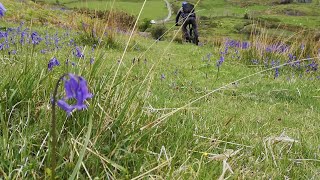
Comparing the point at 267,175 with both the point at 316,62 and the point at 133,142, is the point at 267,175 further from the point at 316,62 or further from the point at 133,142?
the point at 316,62

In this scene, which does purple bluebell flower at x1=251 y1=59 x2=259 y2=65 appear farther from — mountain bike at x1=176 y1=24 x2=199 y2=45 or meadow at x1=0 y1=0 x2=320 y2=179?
mountain bike at x1=176 y1=24 x2=199 y2=45

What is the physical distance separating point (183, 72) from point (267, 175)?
600 centimetres

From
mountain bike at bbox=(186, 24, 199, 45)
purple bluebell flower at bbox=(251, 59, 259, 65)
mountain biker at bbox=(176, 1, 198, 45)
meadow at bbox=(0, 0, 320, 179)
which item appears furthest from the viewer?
mountain bike at bbox=(186, 24, 199, 45)

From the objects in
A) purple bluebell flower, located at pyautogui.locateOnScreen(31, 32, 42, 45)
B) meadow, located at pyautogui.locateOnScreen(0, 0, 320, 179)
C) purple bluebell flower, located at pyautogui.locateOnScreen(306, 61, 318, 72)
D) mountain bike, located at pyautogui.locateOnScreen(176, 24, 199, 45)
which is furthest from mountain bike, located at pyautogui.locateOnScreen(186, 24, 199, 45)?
meadow, located at pyautogui.locateOnScreen(0, 0, 320, 179)

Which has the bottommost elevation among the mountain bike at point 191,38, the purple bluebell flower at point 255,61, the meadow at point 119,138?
the mountain bike at point 191,38

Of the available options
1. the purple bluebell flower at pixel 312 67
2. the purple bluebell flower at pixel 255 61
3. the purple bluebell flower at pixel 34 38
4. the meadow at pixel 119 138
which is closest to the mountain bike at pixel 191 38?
the purple bluebell flower at pixel 255 61

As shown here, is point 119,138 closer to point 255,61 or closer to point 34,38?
point 34,38

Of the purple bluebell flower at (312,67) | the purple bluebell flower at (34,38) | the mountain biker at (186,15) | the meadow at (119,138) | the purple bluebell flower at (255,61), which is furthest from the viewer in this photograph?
the mountain biker at (186,15)

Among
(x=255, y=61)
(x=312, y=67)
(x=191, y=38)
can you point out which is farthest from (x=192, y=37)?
(x=312, y=67)

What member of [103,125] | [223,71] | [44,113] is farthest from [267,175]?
[223,71]

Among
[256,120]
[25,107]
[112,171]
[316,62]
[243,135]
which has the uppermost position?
[25,107]

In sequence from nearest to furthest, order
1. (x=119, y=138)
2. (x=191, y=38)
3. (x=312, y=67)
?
1. (x=119, y=138)
2. (x=312, y=67)
3. (x=191, y=38)

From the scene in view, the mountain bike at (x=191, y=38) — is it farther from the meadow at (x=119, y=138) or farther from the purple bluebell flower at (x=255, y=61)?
the meadow at (x=119, y=138)

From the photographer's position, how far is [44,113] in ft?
7.48
